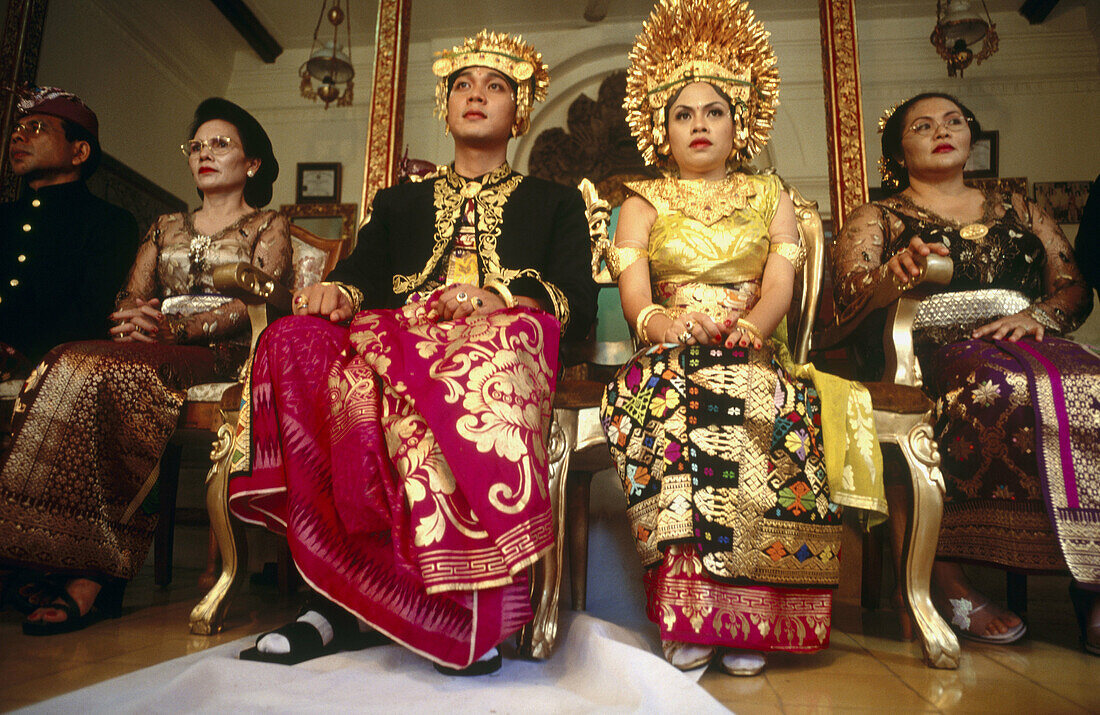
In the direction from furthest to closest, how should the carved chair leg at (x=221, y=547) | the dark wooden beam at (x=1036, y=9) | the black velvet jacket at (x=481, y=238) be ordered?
the dark wooden beam at (x=1036, y=9)
the black velvet jacket at (x=481, y=238)
the carved chair leg at (x=221, y=547)

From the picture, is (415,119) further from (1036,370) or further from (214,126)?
(1036,370)

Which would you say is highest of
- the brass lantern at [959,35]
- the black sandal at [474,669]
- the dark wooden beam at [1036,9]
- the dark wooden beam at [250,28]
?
the dark wooden beam at [250,28]

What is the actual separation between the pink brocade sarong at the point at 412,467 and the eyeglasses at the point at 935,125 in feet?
4.96

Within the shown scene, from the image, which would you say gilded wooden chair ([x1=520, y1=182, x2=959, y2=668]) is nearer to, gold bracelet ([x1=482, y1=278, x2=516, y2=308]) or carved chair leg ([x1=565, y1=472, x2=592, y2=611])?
carved chair leg ([x1=565, y1=472, x2=592, y2=611])

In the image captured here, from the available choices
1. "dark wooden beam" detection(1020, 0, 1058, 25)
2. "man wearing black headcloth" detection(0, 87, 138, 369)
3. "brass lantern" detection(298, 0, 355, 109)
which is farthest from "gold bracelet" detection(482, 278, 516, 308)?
"dark wooden beam" detection(1020, 0, 1058, 25)

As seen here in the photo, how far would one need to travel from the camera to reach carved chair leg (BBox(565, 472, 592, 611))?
5.56 ft

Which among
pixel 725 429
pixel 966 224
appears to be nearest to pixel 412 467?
pixel 725 429

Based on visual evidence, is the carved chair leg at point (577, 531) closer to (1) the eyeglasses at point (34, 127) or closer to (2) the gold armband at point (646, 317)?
(2) the gold armband at point (646, 317)

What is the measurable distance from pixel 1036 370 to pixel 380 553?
152 cm

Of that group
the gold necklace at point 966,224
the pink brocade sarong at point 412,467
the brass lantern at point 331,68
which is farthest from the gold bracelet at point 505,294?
the brass lantern at point 331,68

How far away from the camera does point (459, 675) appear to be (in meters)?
1.17

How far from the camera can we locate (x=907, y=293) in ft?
5.12

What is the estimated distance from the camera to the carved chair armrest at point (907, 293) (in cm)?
148

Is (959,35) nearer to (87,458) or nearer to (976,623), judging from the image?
(976,623)
